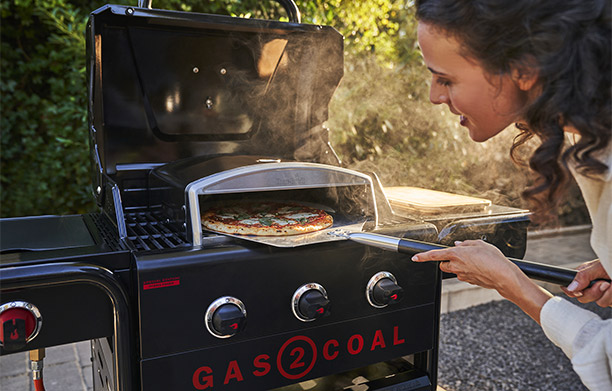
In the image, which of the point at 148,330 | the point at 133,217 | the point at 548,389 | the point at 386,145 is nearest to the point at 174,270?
the point at 148,330

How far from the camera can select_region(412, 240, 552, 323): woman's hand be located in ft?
3.65

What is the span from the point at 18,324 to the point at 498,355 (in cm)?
318

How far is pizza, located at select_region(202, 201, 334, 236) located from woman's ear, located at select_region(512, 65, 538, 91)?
683 mm

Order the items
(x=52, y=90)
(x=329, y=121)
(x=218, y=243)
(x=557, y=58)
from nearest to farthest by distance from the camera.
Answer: (x=557, y=58), (x=218, y=243), (x=52, y=90), (x=329, y=121)

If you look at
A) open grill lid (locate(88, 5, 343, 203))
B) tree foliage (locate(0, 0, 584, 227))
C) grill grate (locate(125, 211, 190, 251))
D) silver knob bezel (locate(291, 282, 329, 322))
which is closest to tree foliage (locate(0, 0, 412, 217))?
tree foliage (locate(0, 0, 584, 227))

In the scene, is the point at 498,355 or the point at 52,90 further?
the point at 52,90

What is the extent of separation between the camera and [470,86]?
A: 1.10 metres

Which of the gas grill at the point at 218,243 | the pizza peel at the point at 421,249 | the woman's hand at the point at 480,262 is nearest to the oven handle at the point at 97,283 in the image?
the gas grill at the point at 218,243

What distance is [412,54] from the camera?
396 cm

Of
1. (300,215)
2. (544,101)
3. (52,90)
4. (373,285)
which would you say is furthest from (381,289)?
(52,90)

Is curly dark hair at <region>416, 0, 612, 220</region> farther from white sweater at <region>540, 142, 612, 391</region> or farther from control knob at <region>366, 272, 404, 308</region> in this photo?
control knob at <region>366, 272, 404, 308</region>

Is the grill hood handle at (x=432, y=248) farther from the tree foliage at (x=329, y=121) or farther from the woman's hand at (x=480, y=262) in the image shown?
the tree foliage at (x=329, y=121)

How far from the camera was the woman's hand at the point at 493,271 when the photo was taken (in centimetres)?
111

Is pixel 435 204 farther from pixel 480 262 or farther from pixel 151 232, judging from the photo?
pixel 151 232
